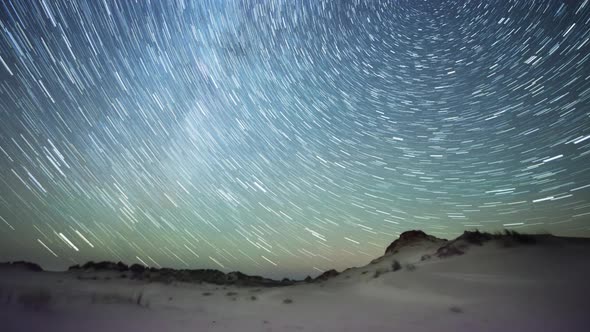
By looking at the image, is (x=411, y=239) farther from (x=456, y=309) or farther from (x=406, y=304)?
(x=456, y=309)

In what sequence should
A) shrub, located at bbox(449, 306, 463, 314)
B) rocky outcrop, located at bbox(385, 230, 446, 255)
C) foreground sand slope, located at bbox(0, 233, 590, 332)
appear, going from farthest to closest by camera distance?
rocky outcrop, located at bbox(385, 230, 446, 255) → shrub, located at bbox(449, 306, 463, 314) → foreground sand slope, located at bbox(0, 233, 590, 332)

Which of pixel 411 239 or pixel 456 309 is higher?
pixel 411 239

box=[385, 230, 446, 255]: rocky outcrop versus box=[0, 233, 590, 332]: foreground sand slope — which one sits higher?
box=[385, 230, 446, 255]: rocky outcrop

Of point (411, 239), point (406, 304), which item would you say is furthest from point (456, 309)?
point (411, 239)

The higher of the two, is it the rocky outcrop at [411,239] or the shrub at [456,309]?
the rocky outcrop at [411,239]

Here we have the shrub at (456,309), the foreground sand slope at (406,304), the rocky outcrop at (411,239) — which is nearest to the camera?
the foreground sand slope at (406,304)

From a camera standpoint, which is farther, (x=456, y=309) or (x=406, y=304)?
(x=406, y=304)

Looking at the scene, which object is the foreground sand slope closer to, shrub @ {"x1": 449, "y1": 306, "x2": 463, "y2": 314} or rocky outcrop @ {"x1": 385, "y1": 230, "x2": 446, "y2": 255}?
shrub @ {"x1": 449, "y1": 306, "x2": 463, "y2": 314}

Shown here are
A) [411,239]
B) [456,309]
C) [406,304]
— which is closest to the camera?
[456,309]

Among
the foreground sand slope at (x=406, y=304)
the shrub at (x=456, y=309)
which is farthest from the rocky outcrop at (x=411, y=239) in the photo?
the shrub at (x=456, y=309)

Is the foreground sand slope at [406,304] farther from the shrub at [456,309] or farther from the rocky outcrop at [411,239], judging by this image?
the rocky outcrop at [411,239]

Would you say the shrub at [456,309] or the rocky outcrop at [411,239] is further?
the rocky outcrop at [411,239]

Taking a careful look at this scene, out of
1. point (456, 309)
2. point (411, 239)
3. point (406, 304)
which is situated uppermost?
point (411, 239)

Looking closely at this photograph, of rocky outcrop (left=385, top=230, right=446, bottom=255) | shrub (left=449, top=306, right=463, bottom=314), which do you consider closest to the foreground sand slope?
shrub (left=449, top=306, right=463, bottom=314)
